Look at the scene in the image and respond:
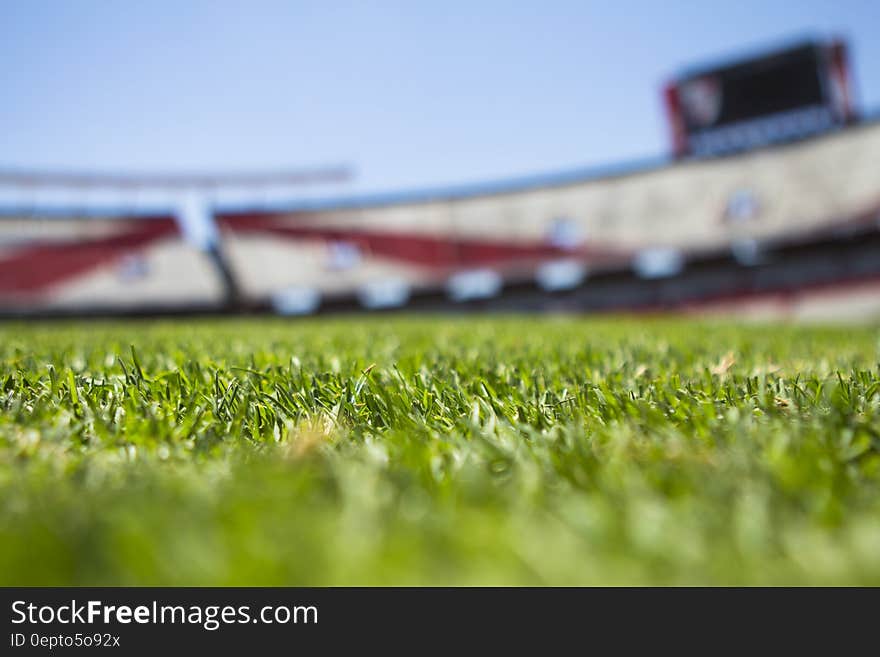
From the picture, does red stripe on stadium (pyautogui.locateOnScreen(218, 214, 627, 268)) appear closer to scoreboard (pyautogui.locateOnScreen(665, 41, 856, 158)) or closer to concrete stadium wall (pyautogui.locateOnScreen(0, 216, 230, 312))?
concrete stadium wall (pyautogui.locateOnScreen(0, 216, 230, 312))

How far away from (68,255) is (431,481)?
27716 mm

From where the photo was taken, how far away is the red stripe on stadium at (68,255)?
73.4 feet

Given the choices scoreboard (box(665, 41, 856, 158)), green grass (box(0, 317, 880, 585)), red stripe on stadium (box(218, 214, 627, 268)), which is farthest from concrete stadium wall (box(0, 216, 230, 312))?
green grass (box(0, 317, 880, 585))

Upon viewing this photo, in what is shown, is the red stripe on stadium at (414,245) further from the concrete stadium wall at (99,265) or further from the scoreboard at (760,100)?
the scoreboard at (760,100)

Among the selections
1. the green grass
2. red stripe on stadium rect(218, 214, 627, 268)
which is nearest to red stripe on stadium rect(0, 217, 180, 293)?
red stripe on stadium rect(218, 214, 627, 268)

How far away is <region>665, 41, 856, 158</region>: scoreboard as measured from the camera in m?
23.2

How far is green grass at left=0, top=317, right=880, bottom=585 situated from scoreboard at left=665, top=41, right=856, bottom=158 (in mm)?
24910

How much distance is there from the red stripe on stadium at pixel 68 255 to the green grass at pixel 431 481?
26.1m

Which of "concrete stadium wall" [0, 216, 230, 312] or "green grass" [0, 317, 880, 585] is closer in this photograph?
"green grass" [0, 317, 880, 585]

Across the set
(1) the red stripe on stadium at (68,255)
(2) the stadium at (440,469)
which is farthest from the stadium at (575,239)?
(2) the stadium at (440,469)

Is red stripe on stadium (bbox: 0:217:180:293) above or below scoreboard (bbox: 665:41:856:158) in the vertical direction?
below
